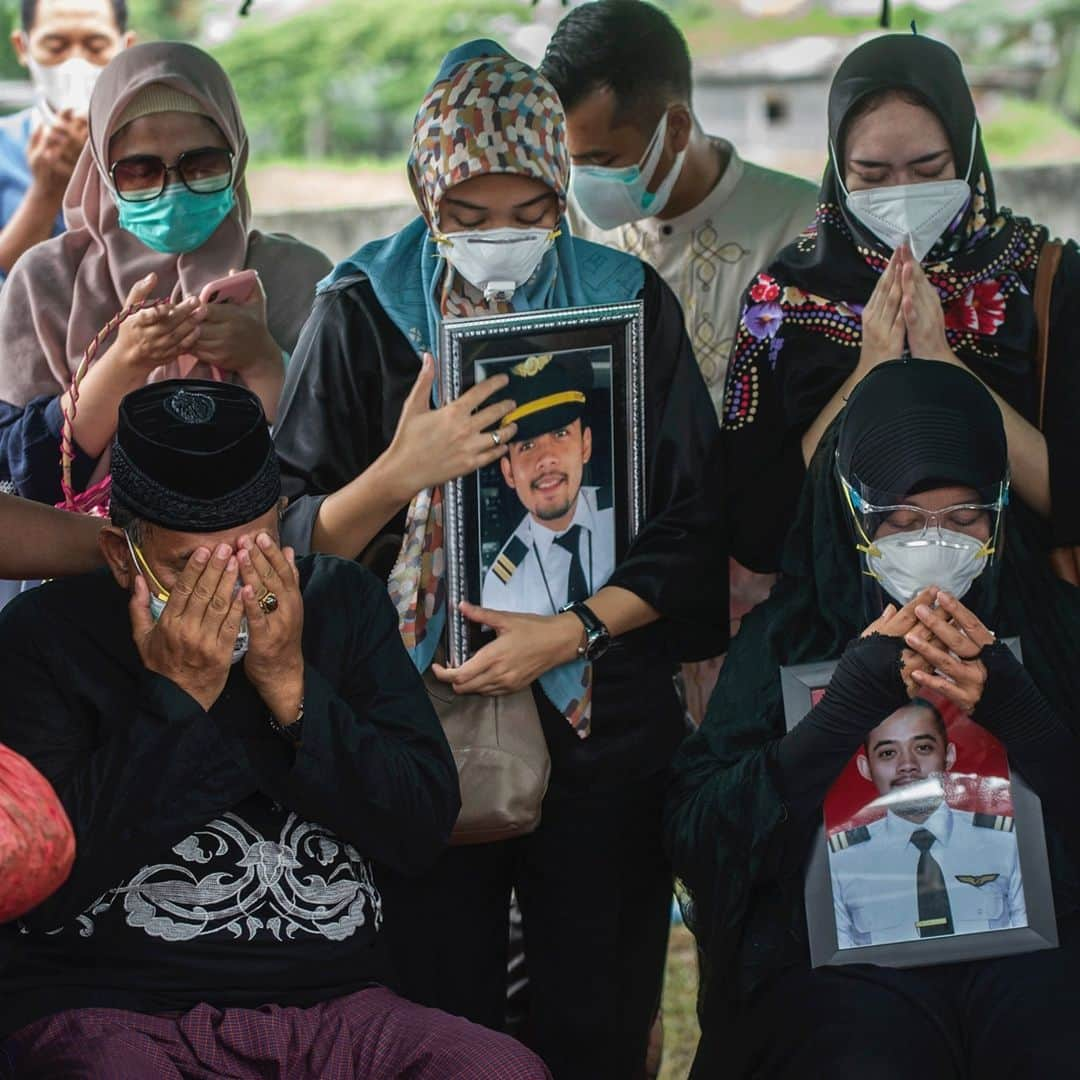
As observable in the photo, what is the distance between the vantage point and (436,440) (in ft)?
10.4

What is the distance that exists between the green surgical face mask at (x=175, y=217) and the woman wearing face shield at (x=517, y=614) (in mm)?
485

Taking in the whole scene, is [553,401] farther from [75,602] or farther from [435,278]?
[75,602]

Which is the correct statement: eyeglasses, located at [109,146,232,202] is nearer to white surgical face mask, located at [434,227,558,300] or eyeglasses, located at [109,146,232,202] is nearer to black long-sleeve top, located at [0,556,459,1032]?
white surgical face mask, located at [434,227,558,300]

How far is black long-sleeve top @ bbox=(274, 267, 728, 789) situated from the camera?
3.34 meters

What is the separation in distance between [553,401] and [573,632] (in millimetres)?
431

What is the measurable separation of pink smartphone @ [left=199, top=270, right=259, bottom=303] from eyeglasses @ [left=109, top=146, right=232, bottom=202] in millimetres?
223

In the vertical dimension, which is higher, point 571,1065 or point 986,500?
point 986,500

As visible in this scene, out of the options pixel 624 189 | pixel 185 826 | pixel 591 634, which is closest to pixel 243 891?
pixel 185 826

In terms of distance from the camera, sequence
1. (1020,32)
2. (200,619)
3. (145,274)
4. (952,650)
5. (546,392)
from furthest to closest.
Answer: (1020,32) → (145,274) → (546,392) → (952,650) → (200,619)

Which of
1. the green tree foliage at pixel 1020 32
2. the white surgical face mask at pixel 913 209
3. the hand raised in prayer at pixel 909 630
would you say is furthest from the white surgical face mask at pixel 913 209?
the green tree foliage at pixel 1020 32

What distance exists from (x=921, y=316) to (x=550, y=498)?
77cm

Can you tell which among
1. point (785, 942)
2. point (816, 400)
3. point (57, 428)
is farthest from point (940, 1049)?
point (57, 428)

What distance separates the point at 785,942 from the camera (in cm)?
316

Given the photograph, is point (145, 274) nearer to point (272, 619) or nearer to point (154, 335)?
point (154, 335)
